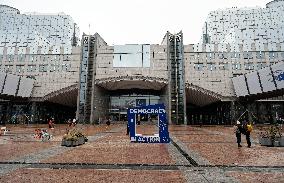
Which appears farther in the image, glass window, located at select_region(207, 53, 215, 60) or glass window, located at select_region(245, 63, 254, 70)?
glass window, located at select_region(207, 53, 215, 60)

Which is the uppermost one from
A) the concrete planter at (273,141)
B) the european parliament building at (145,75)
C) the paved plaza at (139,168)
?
the european parliament building at (145,75)

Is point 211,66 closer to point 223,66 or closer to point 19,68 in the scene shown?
point 223,66

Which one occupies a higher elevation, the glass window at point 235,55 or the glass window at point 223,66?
the glass window at point 235,55

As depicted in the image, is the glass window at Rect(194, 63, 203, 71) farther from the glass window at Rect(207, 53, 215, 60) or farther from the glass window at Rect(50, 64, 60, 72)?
the glass window at Rect(50, 64, 60, 72)

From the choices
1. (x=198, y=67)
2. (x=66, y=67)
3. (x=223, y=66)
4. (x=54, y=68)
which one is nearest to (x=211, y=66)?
(x=223, y=66)

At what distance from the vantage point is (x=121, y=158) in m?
11.1

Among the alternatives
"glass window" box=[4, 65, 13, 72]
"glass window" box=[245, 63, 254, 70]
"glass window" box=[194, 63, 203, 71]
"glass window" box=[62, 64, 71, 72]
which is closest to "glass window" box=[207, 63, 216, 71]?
"glass window" box=[194, 63, 203, 71]

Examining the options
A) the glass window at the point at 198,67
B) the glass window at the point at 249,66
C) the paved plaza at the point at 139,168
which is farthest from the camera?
the glass window at the point at 249,66

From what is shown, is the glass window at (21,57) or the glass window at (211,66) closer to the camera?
the glass window at (211,66)

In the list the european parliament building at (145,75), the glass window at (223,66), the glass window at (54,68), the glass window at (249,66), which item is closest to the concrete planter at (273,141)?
the european parliament building at (145,75)

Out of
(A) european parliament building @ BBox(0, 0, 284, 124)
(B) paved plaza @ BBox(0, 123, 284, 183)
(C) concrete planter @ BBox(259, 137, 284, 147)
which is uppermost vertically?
(A) european parliament building @ BBox(0, 0, 284, 124)

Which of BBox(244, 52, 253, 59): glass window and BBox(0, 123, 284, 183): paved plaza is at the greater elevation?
BBox(244, 52, 253, 59): glass window

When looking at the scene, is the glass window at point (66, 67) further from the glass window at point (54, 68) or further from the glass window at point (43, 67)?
the glass window at point (43, 67)

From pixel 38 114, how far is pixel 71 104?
11641 mm
